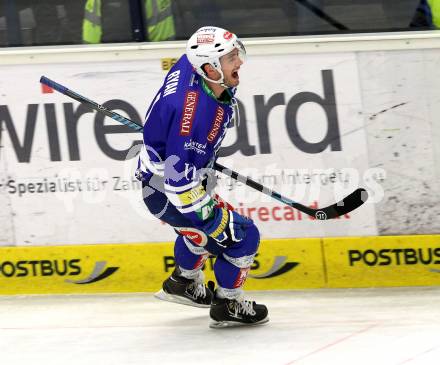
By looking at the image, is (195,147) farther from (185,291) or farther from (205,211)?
(185,291)

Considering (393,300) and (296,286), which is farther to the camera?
(296,286)

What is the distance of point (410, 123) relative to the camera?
5.62m

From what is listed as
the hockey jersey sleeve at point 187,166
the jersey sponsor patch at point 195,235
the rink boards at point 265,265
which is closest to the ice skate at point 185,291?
the jersey sponsor patch at point 195,235

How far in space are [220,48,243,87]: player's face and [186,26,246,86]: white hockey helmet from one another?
0.8 inches

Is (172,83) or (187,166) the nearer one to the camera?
(187,166)

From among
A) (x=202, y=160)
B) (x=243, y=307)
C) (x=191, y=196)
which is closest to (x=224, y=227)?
(x=191, y=196)

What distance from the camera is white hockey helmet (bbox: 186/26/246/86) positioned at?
15.7 ft

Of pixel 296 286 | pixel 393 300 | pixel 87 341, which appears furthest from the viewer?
pixel 296 286

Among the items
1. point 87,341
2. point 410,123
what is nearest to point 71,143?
point 87,341

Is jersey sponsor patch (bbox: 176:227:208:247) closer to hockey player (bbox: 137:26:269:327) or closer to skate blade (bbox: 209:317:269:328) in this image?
hockey player (bbox: 137:26:269:327)

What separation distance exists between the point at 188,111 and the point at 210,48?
12.2 inches

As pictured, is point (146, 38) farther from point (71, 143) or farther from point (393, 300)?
point (393, 300)

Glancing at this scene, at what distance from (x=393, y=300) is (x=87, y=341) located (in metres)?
1.55

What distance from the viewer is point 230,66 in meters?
4.82
